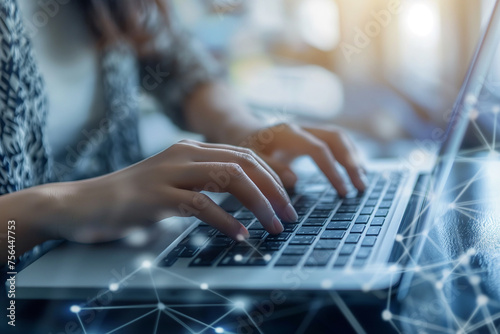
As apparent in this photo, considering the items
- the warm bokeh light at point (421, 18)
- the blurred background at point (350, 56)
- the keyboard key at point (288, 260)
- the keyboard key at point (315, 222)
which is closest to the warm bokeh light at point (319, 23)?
the blurred background at point (350, 56)

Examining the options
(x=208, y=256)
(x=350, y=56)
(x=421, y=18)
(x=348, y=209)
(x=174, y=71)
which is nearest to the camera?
(x=208, y=256)

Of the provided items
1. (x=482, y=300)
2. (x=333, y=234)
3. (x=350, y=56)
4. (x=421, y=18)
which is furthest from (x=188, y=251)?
(x=350, y=56)

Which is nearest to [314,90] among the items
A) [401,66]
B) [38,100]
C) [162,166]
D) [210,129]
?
[401,66]

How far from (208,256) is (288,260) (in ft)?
0.23

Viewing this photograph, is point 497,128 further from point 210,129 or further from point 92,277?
point 92,277

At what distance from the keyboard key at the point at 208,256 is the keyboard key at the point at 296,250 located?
0.18 feet

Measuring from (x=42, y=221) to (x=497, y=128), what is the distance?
1.86 ft

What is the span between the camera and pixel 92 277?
1.38 ft

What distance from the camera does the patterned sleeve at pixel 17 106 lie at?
0.58m

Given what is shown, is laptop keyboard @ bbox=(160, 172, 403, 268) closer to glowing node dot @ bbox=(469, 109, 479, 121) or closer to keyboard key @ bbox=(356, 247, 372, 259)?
keyboard key @ bbox=(356, 247, 372, 259)

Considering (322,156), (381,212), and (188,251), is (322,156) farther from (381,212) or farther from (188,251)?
(188,251)

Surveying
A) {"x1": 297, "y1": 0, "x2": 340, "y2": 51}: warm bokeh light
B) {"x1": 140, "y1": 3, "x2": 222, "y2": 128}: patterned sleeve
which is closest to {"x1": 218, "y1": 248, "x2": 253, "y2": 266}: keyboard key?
{"x1": 140, "y1": 3, "x2": 222, "y2": 128}: patterned sleeve

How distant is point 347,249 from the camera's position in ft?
1.33

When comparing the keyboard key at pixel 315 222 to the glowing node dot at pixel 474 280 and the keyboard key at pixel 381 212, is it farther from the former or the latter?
the glowing node dot at pixel 474 280
